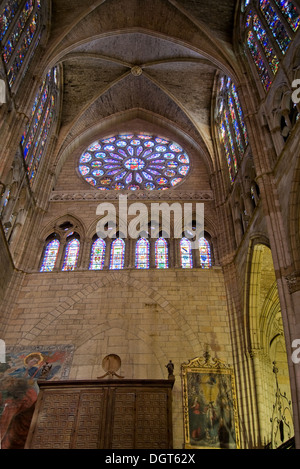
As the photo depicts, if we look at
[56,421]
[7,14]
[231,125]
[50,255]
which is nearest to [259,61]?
[231,125]

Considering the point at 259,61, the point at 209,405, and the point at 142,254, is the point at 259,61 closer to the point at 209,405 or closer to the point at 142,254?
the point at 142,254

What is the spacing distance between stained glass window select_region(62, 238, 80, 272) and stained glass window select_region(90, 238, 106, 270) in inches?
22.4

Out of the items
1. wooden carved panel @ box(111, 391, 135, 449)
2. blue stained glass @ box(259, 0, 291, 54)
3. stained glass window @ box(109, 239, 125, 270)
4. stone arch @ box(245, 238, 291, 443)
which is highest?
blue stained glass @ box(259, 0, 291, 54)

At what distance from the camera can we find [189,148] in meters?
17.7

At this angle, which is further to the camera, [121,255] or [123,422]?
[121,255]

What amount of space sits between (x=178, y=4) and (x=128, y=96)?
190 inches

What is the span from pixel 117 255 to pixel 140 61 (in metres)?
9.12

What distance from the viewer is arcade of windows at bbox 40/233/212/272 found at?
43.4 ft

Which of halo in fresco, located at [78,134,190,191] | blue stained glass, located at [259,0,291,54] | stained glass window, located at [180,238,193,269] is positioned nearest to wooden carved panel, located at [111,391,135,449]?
stained glass window, located at [180,238,193,269]

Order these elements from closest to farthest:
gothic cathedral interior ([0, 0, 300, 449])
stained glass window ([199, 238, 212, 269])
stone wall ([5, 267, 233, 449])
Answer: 1. gothic cathedral interior ([0, 0, 300, 449])
2. stone wall ([5, 267, 233, 449])
3. stained glass window ([199, 238, 212, 269])

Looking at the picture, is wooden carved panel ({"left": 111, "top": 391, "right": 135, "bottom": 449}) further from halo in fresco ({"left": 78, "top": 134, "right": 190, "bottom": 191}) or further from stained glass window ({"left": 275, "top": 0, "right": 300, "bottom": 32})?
stained glass window ({"left": 275, "top": 0, "right": 300, "bottom": 32})

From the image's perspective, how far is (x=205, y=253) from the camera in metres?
13.7
